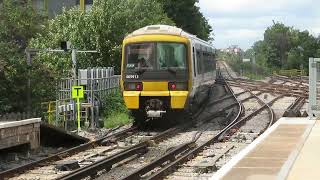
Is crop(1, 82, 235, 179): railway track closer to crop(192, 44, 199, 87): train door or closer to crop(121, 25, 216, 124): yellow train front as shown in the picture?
crop(121, 25, 216, 124): yellow train front

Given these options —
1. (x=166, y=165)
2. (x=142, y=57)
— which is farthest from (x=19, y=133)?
(x=142, y=57)

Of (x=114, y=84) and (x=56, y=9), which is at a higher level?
(x=56, y=9)

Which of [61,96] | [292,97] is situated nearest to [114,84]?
[61,96]

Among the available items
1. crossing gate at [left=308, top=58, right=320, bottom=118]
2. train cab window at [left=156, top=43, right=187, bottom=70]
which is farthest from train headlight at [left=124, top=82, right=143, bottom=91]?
crossing gate at [left=308, top=58, right=320, bottom=118]

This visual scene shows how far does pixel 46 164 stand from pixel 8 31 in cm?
1484

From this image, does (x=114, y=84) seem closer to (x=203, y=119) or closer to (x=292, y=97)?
(x=203, y=119)

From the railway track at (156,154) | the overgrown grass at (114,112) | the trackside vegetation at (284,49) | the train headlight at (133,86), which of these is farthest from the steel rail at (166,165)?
the trackside vegetation at (284,49)

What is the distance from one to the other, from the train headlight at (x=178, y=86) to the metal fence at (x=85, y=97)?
2717mm

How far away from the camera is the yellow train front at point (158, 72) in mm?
20172

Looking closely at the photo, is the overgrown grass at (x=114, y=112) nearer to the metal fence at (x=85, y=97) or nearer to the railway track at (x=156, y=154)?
the metal fence at (x=85, y=97)

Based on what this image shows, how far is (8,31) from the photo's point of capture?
2694 cm

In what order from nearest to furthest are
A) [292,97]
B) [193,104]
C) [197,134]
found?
[197,134] < [193,104] < [292,97]

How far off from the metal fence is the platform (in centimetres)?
475

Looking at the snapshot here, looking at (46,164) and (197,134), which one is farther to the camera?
(197,134)
